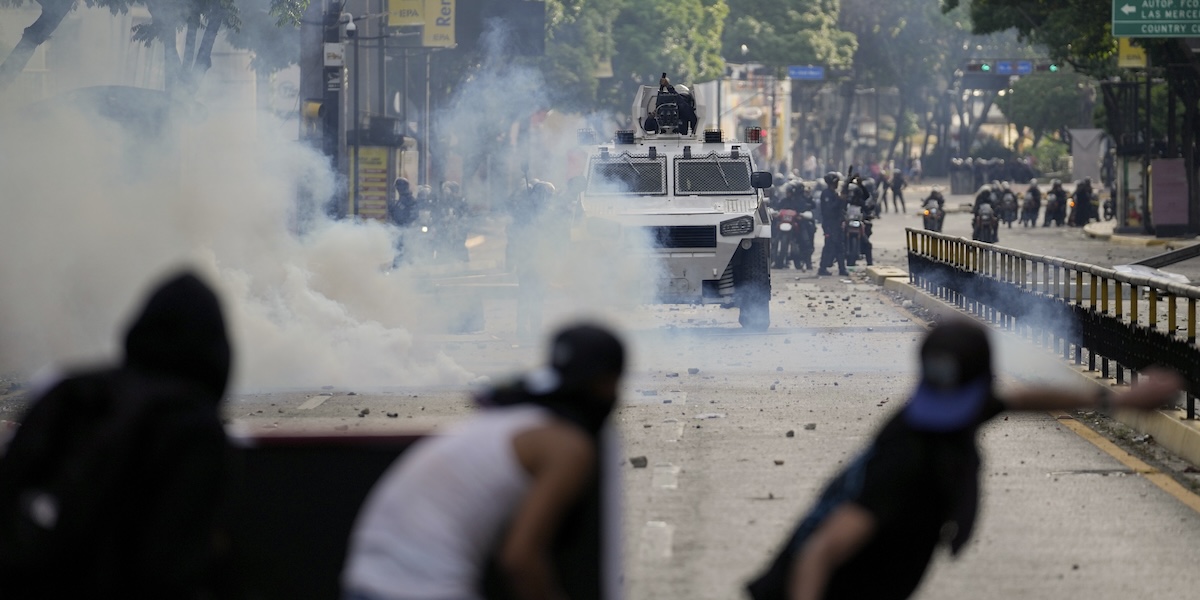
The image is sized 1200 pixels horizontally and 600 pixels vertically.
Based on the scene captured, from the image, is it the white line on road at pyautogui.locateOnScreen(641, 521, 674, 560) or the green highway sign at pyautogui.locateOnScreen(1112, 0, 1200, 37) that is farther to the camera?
the green highway sign at pyautogui.locateOnScreen(1112, 0, 1200, 37)

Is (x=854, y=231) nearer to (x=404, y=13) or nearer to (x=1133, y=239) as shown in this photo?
(x=1133, y=239)

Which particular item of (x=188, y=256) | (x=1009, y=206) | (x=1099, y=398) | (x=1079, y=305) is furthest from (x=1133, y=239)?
(x=1099, y=398)

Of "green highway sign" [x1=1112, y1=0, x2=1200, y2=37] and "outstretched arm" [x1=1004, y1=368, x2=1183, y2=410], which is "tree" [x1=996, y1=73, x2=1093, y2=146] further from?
"outstretched arm" [x1=1004, y1=368, x2=1183, y2=410]

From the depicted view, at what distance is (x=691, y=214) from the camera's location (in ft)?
68.0

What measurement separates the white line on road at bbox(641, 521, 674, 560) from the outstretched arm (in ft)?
12.2

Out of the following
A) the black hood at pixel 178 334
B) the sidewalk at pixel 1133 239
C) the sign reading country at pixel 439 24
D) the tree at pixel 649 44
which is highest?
the tree at pixel 649 44

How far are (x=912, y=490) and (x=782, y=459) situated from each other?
704cm

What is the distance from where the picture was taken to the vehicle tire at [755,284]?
67.7ft

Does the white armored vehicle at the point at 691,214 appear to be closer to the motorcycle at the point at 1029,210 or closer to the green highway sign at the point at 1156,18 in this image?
the green highway sign at the point at 1156,18

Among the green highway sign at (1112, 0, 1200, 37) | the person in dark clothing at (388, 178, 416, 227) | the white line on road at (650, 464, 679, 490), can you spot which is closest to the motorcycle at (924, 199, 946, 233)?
the green highway sign at (1112, 0, 1200, 37)

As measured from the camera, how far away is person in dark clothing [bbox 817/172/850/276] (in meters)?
32.4

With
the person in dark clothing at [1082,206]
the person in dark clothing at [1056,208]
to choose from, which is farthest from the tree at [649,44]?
the person in dark clothing at [1082,206]

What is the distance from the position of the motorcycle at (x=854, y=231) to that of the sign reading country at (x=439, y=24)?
12976 mm

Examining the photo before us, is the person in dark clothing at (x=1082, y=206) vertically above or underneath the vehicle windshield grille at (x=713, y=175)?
underneath
